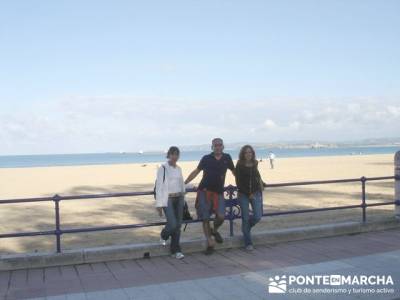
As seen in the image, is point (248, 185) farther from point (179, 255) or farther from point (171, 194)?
point (179, 255)

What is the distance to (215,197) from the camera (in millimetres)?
7086

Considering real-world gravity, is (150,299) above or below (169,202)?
below

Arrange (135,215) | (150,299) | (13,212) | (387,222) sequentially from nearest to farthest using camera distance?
(150,299)
(387,222)
(135,215)
(13,212)

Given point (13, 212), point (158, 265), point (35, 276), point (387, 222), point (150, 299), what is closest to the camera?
point (150, 299)

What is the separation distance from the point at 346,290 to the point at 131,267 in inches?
110

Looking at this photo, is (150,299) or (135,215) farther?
(135,215)

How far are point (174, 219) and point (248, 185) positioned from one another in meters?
1.21

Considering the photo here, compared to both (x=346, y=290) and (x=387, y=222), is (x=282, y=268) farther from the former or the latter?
(x=387, y=222)

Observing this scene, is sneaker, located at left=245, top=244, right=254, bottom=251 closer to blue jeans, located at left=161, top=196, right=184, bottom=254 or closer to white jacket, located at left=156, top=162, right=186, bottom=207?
blue jeans, located at left=161, top=196, right=184, bottom=254

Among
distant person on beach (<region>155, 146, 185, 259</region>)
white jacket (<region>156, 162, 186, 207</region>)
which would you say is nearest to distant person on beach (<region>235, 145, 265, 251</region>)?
distant person on beach (<region>155, 146, 185, 259</region>)

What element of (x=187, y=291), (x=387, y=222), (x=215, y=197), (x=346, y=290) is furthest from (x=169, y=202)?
(x=387, y=222)

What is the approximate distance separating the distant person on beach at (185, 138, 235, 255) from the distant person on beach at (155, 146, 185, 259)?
0.91 feet

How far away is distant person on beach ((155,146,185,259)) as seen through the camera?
674 centimetres

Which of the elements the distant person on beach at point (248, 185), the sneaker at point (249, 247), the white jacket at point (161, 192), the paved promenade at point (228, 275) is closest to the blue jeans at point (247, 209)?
the distant person on beach at point (248, 185)
